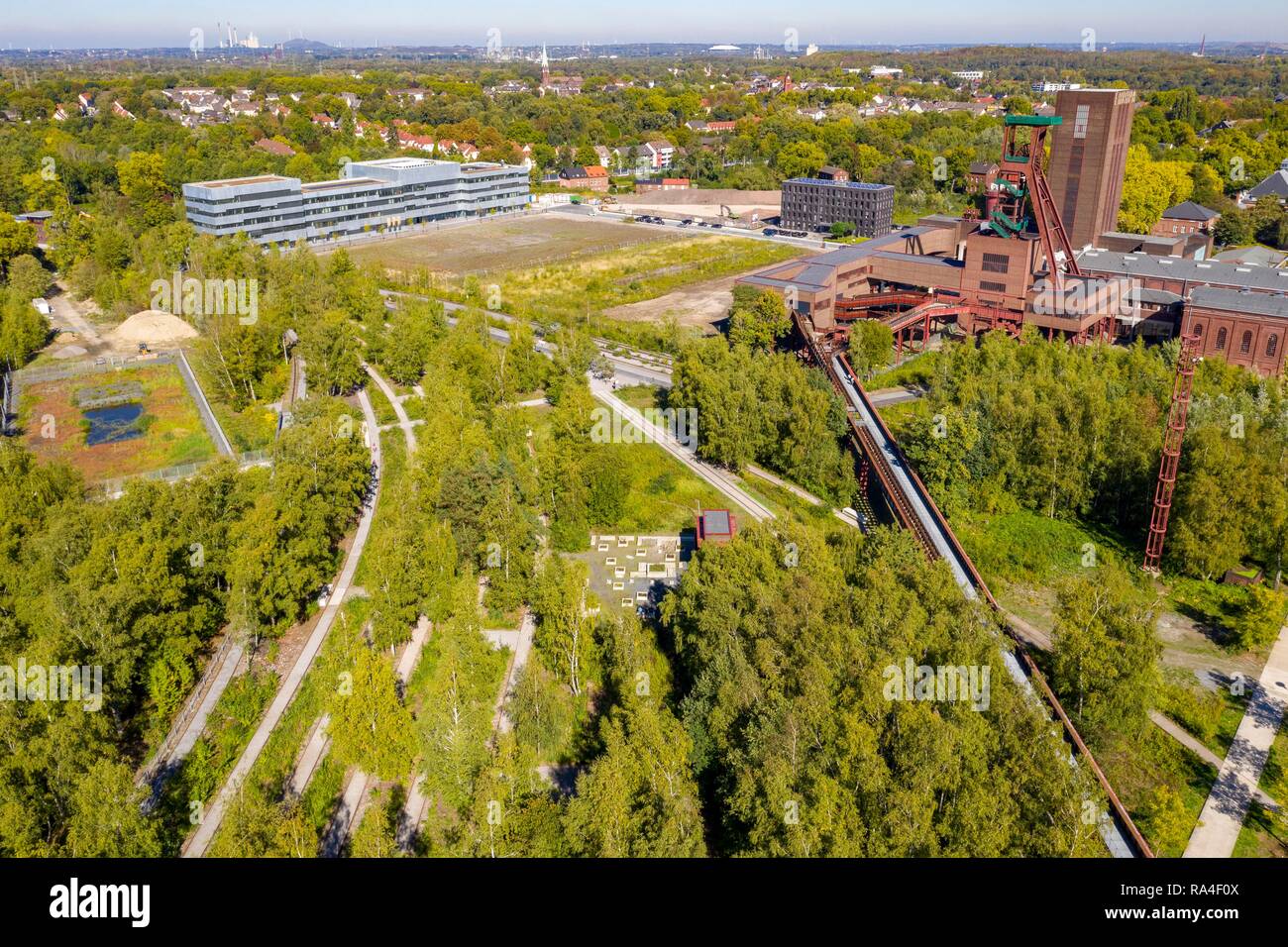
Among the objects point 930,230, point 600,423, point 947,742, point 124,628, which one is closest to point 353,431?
point 600,423

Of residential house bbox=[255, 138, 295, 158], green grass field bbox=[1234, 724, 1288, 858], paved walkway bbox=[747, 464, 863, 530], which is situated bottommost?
green grass field bbox=[1234, 724, 1288, 858]

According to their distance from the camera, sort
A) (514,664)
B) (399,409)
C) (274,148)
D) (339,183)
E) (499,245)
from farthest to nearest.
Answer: (274,148) < (339,183) < (499,245) < (399,409) < (514,664)

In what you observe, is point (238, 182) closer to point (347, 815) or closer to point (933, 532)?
point (933, 532)

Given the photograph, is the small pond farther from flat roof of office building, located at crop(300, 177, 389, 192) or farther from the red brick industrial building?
flat roof of office building, located at crop(300, 177, 389, 192)
